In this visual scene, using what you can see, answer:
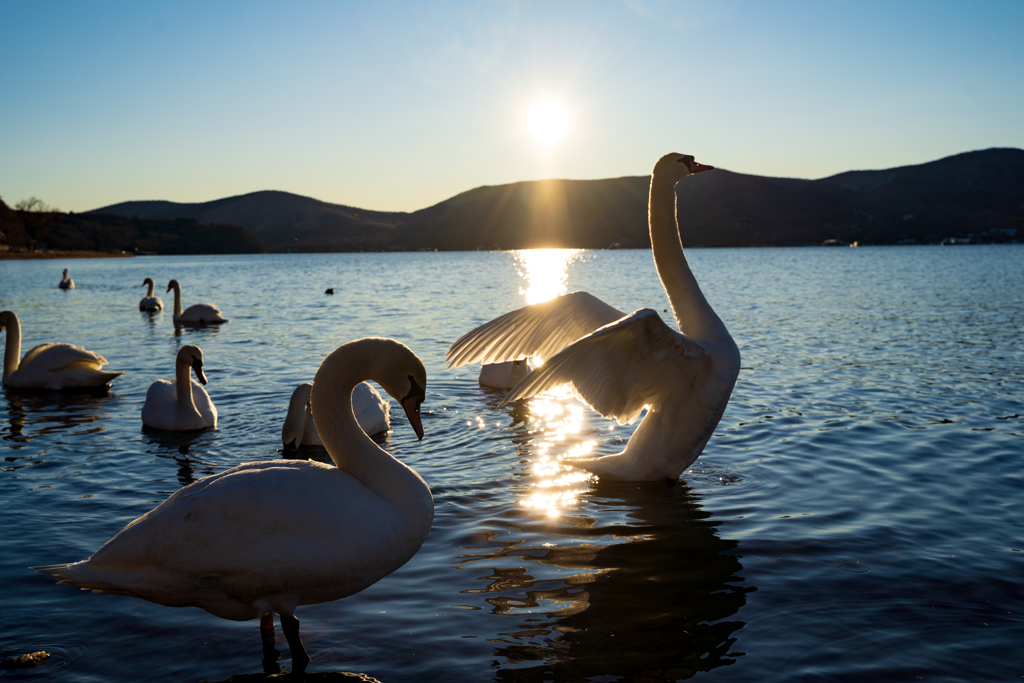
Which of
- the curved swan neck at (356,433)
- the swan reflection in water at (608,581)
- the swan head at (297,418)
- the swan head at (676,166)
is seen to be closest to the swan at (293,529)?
the curved swan neck at (356,433)

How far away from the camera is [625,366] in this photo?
5.60 meters

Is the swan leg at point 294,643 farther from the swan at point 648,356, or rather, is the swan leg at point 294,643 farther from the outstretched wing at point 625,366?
the swan at point 648,356

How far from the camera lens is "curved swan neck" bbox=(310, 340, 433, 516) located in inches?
148

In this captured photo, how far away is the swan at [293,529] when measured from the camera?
11.1 ft

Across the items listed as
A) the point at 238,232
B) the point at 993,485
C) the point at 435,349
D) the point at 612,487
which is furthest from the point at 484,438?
the point at 238,232

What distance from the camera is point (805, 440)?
825 centimetres

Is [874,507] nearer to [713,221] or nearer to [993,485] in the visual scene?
[993,485]

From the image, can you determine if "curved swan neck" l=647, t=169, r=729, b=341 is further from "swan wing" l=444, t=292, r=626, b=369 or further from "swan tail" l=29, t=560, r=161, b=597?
"swan tail" l=29, t=560, r=161, b=597

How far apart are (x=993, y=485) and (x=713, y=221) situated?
173 meters

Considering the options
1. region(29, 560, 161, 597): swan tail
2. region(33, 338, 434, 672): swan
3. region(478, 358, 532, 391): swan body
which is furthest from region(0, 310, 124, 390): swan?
region(33, 338, 434, 672): swan

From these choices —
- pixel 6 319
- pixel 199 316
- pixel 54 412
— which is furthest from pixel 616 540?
pixel 199 316

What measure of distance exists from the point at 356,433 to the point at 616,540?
8.48ft

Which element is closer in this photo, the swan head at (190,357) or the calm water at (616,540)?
the calm water at (616,540)

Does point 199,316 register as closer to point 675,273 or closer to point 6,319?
point 6,319
